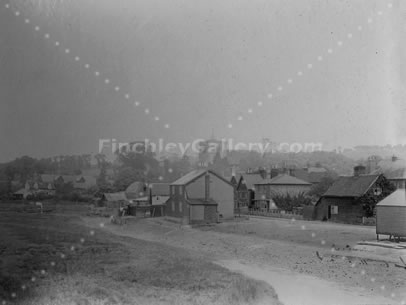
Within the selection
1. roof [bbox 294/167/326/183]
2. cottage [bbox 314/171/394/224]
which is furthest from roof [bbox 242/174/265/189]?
cottage [bbox 314/171/394/224]

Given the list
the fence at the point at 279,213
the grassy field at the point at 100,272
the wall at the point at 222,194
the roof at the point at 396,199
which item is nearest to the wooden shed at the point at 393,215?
the roof at the point at 396,199

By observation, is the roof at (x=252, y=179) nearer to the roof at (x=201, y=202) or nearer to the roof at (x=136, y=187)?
the roof at (x=201, y=202)

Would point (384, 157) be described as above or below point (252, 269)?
above

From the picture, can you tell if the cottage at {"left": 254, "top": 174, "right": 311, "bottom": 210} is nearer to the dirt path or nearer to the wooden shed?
the dirt path

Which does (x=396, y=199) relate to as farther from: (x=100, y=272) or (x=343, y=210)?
(x=100, y=272)

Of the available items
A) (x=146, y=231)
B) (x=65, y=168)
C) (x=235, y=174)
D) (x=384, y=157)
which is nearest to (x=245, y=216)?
(x=235, y=174)

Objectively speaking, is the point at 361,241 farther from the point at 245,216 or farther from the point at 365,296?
the point at 245,216
